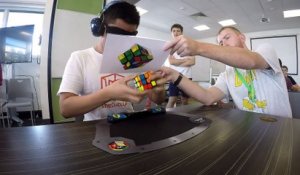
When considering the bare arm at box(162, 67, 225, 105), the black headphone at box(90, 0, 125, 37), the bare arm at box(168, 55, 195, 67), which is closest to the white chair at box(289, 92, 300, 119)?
the bare arm at box(162, 67, 225, 105)

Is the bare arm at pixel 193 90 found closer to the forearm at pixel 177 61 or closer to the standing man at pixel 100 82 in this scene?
the standing man at pixel 100 82

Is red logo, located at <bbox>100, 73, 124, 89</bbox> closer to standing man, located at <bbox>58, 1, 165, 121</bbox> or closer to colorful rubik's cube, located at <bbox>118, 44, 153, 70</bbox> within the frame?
standing man, located at <bbox>58, 1, 165, 121</bbox>

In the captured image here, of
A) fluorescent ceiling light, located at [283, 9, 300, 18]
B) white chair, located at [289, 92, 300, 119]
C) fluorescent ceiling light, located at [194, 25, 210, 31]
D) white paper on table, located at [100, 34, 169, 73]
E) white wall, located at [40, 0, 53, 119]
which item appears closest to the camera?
white paper on table, located at [100, 34, 169, 73]

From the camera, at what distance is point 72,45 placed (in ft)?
7.18

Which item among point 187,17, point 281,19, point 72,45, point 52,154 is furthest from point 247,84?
point 281,19

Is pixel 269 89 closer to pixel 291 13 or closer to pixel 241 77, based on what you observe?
pixel 241 77

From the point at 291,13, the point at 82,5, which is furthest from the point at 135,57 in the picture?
the point at 291,13

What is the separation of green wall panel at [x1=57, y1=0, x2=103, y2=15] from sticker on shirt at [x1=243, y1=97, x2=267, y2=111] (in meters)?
1.94

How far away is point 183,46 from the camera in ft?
2.67

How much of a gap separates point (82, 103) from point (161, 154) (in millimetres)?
498

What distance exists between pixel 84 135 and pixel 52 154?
14 centimetres

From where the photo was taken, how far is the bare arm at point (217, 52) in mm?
809

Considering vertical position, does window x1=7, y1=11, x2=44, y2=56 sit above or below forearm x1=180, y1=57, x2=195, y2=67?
above

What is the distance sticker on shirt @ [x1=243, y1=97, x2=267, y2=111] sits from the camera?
1.08 meters
